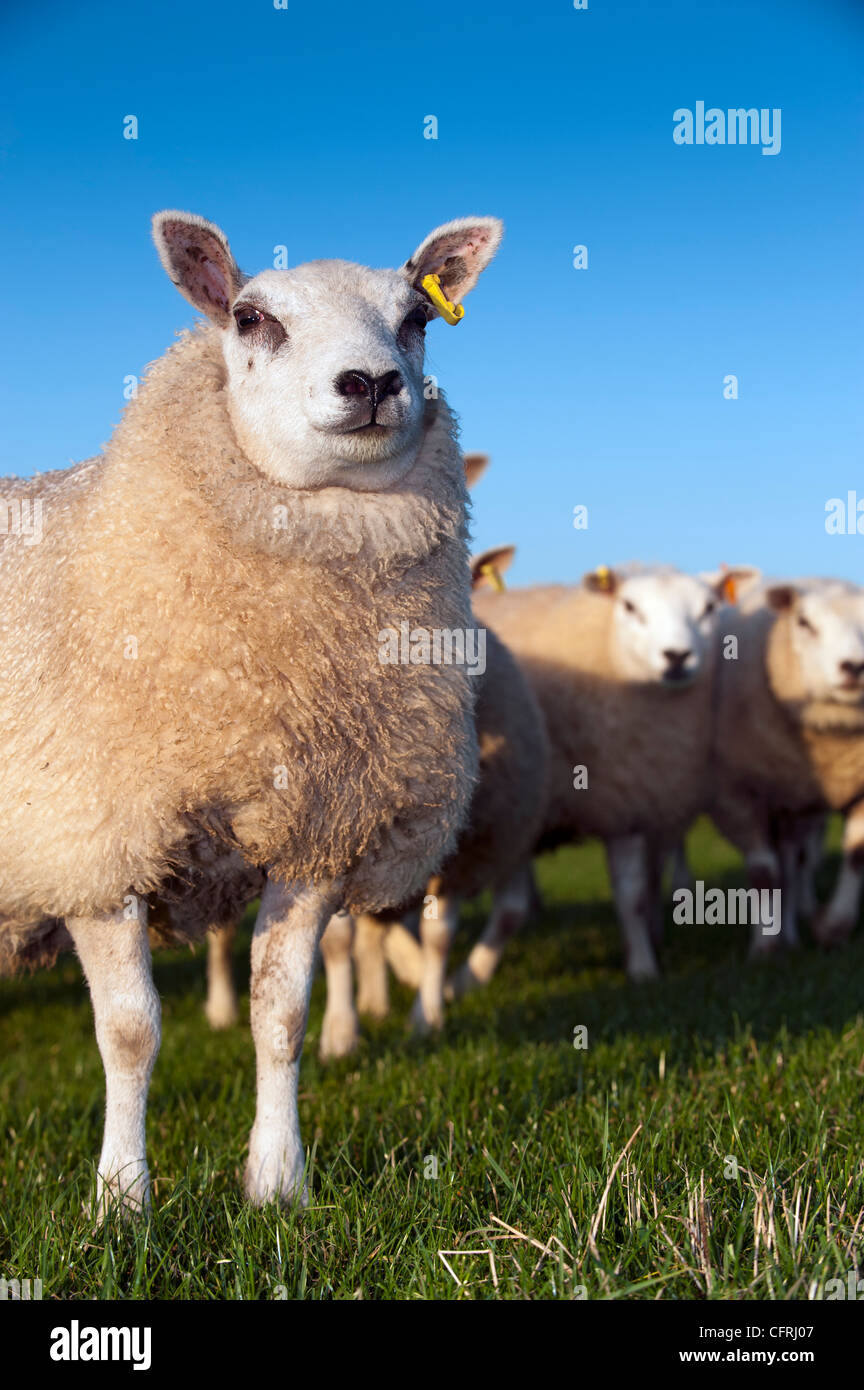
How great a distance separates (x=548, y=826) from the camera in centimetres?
689

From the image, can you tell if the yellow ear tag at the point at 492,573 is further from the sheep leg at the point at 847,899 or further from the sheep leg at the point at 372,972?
the sheep leg at the point at 847,899

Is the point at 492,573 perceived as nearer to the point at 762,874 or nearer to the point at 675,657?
the point at 675,657

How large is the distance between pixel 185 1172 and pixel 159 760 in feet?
4.01

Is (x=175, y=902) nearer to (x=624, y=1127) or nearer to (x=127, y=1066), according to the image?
(x=127, y=1066)

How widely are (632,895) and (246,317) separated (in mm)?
5064

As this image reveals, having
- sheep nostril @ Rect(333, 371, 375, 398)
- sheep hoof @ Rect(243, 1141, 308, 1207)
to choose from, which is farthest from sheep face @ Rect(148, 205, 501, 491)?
sheep hoof @ Rect(243, 1141, 308, 1207)

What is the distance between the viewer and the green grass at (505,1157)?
7.59 ft

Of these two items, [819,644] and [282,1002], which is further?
[819,644]

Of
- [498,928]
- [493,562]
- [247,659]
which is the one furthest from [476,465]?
[247,659]

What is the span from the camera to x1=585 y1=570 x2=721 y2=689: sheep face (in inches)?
263

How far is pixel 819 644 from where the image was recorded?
7.00 m

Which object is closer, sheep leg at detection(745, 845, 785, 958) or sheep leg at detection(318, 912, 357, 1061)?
sheep leg at detection(318, 912, 357, 1061)

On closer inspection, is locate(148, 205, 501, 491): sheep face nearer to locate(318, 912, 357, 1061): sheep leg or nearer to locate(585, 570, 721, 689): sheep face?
locate(318, 912, 357, 1061): sheep leg

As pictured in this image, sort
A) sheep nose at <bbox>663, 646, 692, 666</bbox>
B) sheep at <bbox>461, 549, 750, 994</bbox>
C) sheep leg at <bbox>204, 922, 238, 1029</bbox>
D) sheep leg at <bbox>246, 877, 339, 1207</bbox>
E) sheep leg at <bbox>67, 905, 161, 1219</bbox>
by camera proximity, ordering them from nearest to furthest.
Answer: sheep leg at <bbox>67, 905, 161, 1219</bbox>, sheep leg at <bbox>246, 877, 339, 1207</bbox>, sheep leg at <bbox>204, 922, 238, 1029</bbox>, sheep nose at <bbox>663, 646, 692, 666</bbox>, sheep at <bbox>461, 549, 750, 994</bbox>
